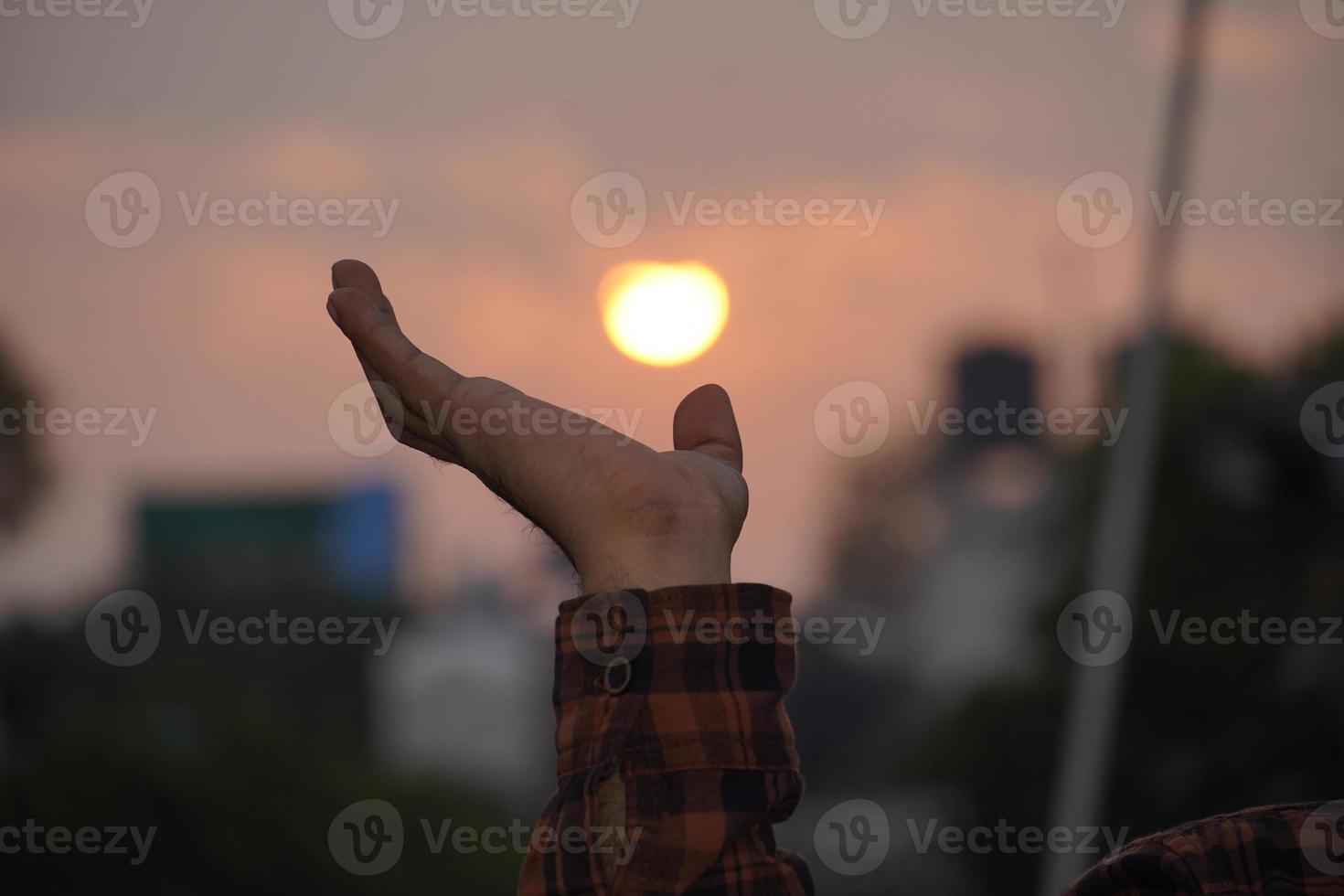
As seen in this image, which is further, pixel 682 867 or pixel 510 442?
pixel 510 442

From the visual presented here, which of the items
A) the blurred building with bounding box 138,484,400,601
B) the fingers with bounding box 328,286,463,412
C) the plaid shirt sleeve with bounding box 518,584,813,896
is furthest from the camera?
the blurred building with bounding box 138,484,400,601

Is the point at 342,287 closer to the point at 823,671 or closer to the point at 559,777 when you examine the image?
the point at 559,777

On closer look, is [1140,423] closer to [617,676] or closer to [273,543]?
[617,676]

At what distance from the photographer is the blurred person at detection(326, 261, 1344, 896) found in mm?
1273

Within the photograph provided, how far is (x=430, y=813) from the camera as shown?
22938mm

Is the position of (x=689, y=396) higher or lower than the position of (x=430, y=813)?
higher

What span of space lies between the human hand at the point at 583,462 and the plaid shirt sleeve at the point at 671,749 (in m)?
0.06

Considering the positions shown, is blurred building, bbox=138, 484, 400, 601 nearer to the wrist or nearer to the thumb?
the thumb

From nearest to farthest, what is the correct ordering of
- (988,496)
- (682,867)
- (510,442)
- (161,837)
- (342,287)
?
(682,867)
(510,442)
(342,287)
(161,837)
(988,496)

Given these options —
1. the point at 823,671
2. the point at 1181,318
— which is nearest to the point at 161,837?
the point at 823,671

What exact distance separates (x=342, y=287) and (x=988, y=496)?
34.0m

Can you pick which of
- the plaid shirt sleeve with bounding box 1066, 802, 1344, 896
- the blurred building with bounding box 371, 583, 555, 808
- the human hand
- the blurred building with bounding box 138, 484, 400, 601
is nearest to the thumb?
the human hand

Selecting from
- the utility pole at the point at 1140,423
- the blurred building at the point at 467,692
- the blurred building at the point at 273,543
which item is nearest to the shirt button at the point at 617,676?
the utility pole at the point at 1140,423

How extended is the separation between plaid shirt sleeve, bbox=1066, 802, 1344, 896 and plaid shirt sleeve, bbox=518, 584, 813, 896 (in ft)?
1.40
